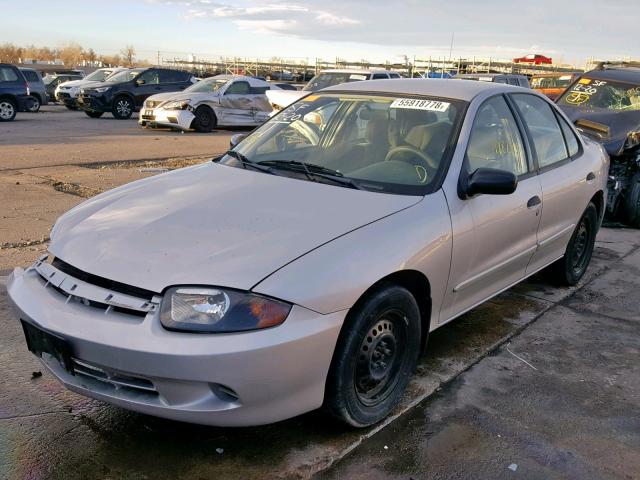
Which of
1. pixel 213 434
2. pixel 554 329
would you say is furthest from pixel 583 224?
pixel 213 434

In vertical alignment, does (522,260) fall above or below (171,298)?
below

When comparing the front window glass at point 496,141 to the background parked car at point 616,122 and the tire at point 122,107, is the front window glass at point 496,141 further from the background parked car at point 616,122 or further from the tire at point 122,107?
the tire at point 122,107

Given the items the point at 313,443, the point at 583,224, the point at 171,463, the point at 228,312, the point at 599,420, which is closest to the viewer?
the point at 228,312

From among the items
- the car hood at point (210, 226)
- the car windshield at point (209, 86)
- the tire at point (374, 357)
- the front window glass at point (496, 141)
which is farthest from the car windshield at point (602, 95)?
the car windshield at point (209, 86)

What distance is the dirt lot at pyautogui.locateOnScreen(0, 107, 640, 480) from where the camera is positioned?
269 cm

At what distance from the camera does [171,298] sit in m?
2.43

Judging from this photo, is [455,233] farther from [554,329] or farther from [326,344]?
[554,329]

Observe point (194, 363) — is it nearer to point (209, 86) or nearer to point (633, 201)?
point (633, 201)

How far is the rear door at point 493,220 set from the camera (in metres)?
3.36

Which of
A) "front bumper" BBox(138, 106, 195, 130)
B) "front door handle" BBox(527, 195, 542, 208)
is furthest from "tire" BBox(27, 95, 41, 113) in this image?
"front door handle" BBox(527, 195, 542, 208)

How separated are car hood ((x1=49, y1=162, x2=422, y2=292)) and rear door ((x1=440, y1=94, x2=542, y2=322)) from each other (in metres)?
0.47

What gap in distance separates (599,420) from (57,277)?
274 centimetres

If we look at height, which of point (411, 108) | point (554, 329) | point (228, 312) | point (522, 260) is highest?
point (411, 108)

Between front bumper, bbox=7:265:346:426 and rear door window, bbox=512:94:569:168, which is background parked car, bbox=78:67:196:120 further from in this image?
front bumper, bbox=7:265:346:426
